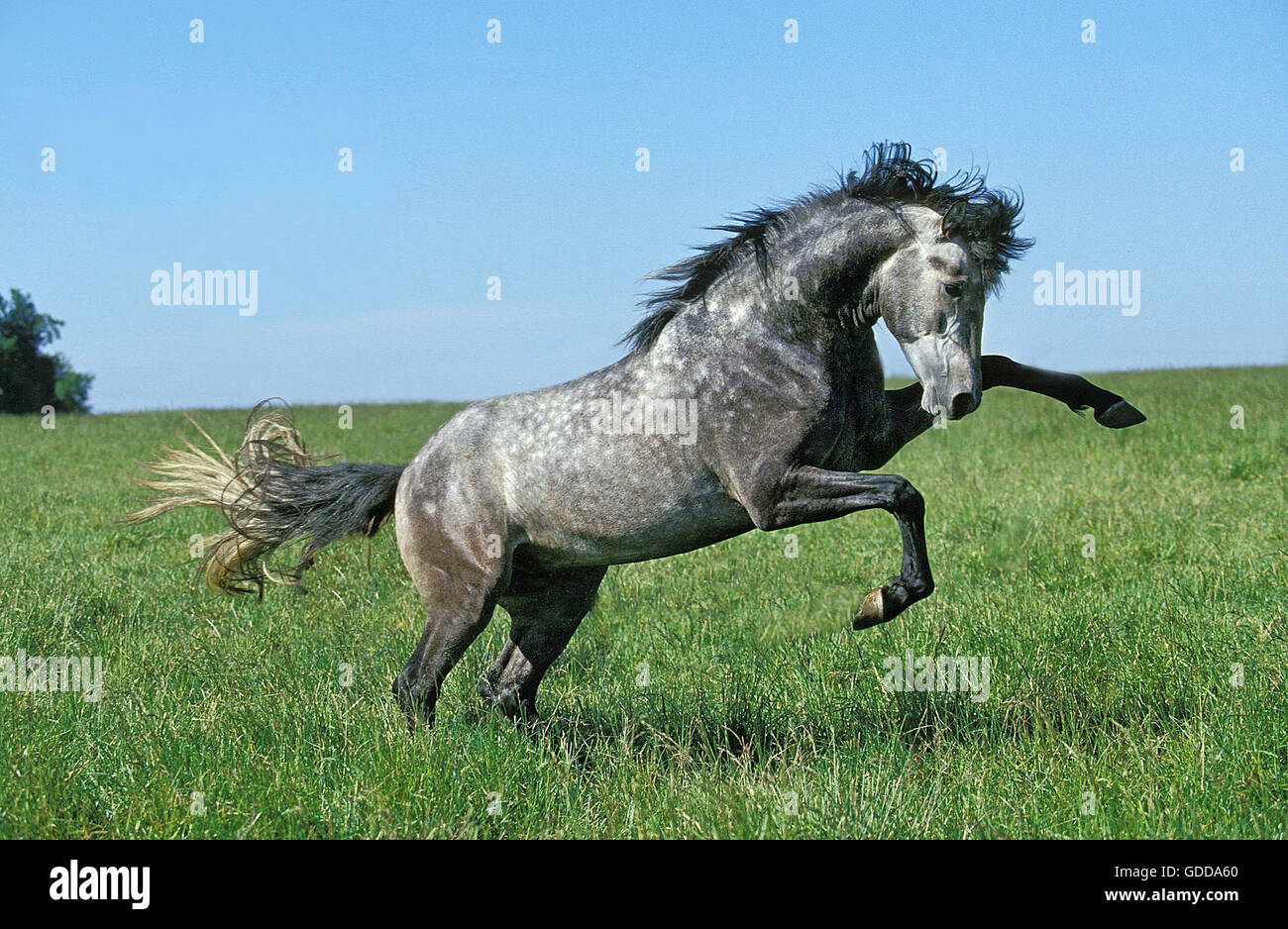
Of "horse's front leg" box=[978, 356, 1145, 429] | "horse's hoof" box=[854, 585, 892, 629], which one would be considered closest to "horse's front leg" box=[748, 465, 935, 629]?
"horse's hoof" box=[854, 585, 892, 629]

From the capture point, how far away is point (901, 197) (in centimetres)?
488

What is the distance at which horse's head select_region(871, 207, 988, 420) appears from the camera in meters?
4.36

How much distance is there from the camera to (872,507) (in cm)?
438

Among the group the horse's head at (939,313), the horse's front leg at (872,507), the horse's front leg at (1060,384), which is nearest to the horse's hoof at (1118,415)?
the horse's front leg at (1060,384)

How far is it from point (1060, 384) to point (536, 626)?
3.03 metres

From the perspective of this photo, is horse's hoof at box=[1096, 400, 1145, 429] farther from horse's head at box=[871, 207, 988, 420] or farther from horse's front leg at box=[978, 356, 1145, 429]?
horse's head at box=[871, 207, 988, 420]

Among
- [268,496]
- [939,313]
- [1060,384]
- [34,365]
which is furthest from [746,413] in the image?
[34,365]

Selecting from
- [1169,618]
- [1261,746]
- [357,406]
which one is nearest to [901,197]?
[1261,746]

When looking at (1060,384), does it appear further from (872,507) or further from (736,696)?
(736,696)

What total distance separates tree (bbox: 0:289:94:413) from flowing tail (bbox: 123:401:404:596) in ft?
146

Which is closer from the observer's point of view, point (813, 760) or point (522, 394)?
point (813, 760)
